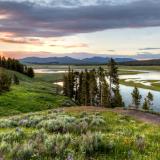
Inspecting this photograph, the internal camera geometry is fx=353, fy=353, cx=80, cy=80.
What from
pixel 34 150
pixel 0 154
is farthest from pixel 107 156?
pixel 0 154

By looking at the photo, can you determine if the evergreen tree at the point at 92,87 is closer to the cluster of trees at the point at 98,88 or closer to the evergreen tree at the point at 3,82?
the cluster of trees at the point at 98,88

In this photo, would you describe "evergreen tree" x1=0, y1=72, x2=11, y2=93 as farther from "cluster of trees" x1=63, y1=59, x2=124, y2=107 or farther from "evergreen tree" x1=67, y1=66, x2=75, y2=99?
"evergreen tree" x1=67, y1=66, x2=75, y2=99

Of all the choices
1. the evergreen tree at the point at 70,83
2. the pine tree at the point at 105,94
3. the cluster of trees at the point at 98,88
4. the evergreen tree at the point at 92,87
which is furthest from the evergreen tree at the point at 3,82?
the pine tree at the point at 105,94

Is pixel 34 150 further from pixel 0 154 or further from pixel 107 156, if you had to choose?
pixel 107 156

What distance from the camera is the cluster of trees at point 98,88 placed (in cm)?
9394

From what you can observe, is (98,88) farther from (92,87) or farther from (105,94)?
(105,94)

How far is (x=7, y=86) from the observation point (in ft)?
369

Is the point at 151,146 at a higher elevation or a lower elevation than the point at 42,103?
higher

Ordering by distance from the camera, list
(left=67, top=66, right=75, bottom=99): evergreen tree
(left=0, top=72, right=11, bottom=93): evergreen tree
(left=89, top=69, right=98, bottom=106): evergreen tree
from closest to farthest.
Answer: (left=0, top=72, right=11, bottom=93): evergreen tree
(left=89, top=69, right=98, bottom=106): evergreen tree
(left=67, top=66, right=75, bottom=99): evergreen tree

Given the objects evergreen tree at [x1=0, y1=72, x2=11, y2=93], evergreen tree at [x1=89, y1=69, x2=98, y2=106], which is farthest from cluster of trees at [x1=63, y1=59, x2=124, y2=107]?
evergreen tree at [x1=0, y1=72, x2=11, y2=93]

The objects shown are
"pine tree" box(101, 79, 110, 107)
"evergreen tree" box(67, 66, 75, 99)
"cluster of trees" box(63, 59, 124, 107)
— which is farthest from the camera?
"evergreen tree" box(67, 66, 75, 99)

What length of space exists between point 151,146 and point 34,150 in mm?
4760

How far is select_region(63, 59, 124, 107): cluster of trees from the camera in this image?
9394 cm

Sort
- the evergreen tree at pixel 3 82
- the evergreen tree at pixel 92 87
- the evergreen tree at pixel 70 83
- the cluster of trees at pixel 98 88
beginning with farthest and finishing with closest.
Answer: the evergreen tree at pixel 70 83
the evergreen tree at pixel 92 87
the evergreen tree at pixel 3 82
the cluster of trees at pixel 98 88
